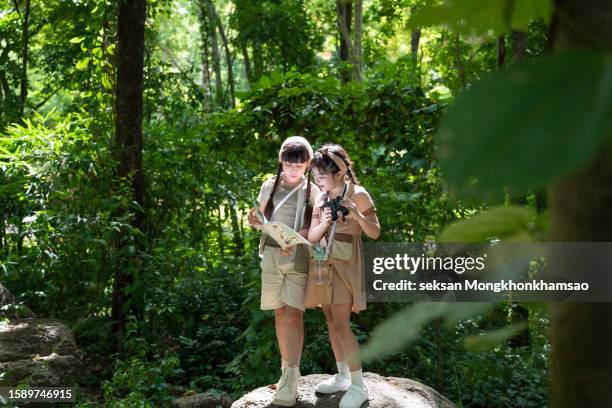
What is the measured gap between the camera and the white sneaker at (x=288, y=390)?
4590 mm

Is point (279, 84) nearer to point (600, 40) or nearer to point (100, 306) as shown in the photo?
point (100, 306)

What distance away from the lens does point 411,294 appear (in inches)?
241

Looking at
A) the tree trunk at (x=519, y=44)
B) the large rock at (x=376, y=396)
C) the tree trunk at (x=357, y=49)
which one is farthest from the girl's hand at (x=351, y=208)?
the tree trunk at (x=357, y=49)

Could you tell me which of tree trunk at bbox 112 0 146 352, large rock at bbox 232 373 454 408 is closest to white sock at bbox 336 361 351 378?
large rock at bbox 232 373 454 408

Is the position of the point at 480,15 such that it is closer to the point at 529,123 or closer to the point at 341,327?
the point at 529,123

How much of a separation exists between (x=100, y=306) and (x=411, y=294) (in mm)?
2754

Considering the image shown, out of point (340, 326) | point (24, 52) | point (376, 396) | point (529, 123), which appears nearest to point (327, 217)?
point (340, 326)

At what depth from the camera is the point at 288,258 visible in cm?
452

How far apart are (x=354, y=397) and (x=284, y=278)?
81 cm

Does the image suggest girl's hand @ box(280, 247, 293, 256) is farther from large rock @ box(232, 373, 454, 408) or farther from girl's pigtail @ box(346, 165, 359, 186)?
large rock @ box(232, 373, 454, 408)

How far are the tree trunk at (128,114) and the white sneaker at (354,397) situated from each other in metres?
2.63

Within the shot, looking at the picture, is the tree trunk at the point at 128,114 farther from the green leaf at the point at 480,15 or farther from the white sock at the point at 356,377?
the green leaf at the point at 480,15

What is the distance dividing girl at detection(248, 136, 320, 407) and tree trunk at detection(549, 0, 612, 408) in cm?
393

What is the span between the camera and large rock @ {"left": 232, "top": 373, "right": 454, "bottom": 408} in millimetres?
4621
